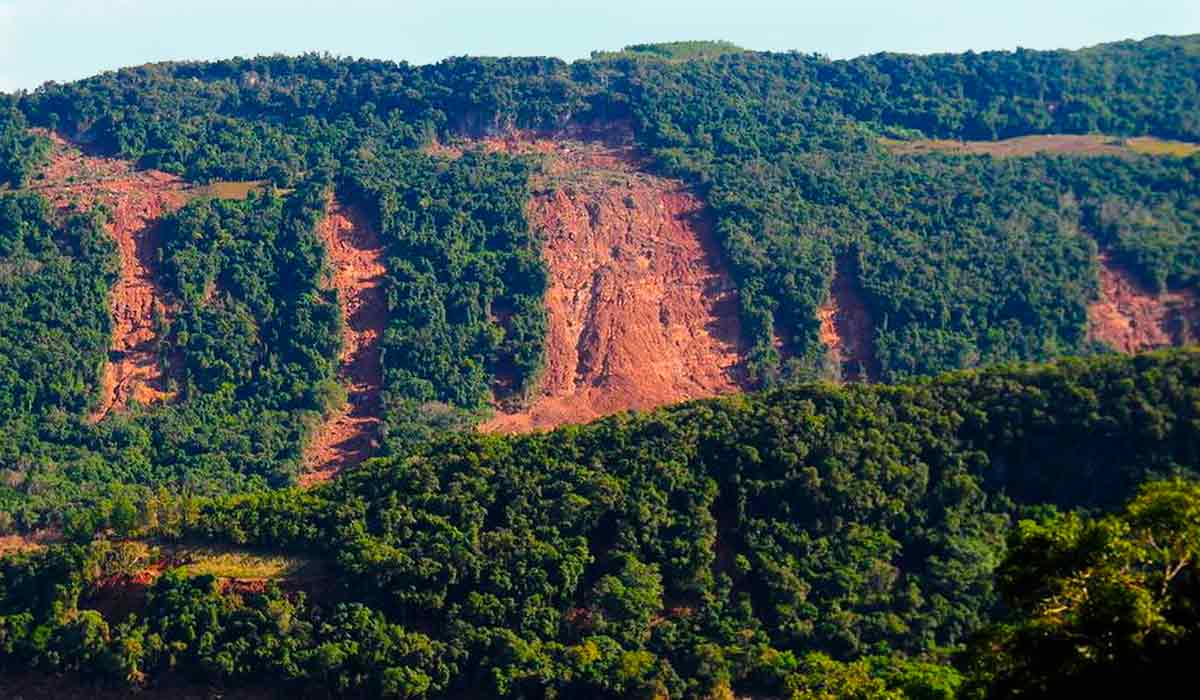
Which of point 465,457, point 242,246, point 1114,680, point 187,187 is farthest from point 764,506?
point 187,187

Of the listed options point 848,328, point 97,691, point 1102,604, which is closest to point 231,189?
point 848,328

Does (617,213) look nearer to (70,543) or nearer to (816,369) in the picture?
(816,369)

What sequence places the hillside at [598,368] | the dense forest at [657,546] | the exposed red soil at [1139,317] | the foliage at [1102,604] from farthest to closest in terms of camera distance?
the exposed red soil at [1139,317] → the hillside at [598,368] → the dense forest at [657,546] → the foliage at [1102,604]

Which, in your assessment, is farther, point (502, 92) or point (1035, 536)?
point (502, 92)

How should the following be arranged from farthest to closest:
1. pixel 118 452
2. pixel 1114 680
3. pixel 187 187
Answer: pixel 187 187 < pixel 118 452 < pixel 1114 680

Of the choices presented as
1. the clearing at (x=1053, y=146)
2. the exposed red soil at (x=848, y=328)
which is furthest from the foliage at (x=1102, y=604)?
the clearing at (x=1053, y=146)

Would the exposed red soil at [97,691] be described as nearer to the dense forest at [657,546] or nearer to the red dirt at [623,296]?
the dense forest at [657,546]
